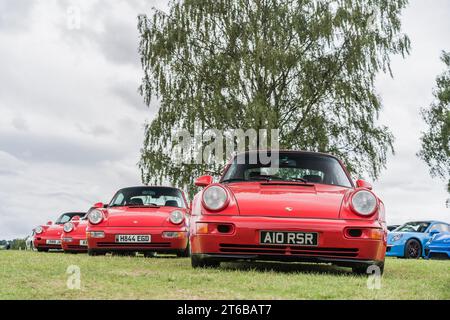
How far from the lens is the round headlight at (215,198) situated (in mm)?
6859

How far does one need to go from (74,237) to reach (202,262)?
10.1 metres

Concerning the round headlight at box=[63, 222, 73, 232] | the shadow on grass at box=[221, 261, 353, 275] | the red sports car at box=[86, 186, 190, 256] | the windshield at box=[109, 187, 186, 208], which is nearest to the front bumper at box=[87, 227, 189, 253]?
the red sports car at box=[86, 186, 190, 256]

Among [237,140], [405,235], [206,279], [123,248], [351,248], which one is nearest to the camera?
[206,279]

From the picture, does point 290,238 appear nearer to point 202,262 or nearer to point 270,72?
point 202,262

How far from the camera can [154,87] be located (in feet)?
81.1

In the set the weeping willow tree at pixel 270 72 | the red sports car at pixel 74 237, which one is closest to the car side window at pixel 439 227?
the weeping willow tree at pixel 270 72

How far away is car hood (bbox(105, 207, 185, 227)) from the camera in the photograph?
37.5 ft

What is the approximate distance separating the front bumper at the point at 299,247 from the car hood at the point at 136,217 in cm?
484

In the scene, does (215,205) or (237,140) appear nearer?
(215,205)

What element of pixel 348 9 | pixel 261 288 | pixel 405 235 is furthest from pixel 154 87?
pixel 261 288

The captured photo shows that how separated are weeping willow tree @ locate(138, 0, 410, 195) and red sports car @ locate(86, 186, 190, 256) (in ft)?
37.1

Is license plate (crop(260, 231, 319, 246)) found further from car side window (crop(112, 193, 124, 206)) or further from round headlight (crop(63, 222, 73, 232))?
round headlight (crop(63, 222, 73, 232))

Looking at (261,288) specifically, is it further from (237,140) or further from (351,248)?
(237,140)
